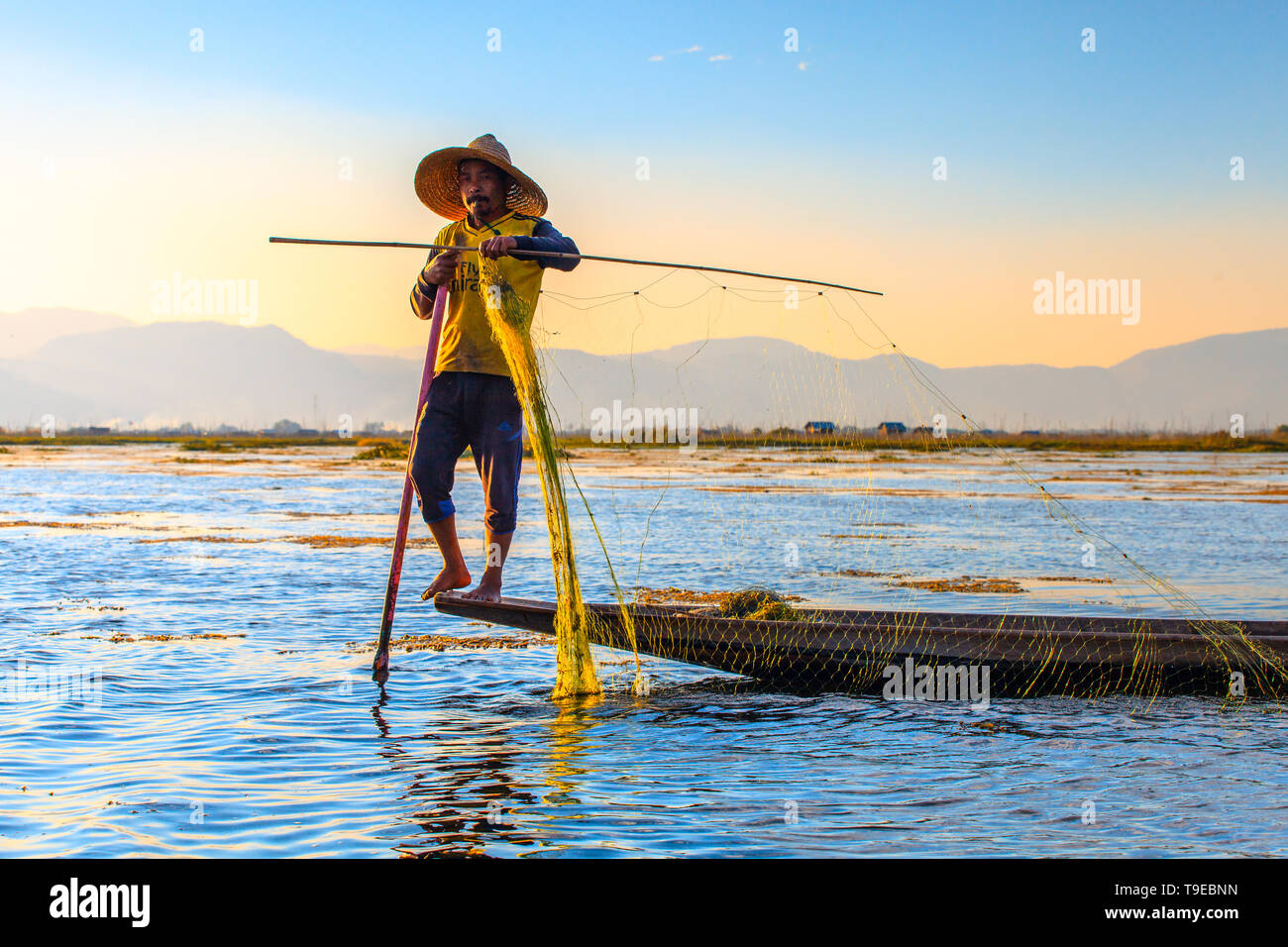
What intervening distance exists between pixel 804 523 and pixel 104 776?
1681 centimetres

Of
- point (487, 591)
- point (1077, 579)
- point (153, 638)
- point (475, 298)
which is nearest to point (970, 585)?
point (1077, 579)

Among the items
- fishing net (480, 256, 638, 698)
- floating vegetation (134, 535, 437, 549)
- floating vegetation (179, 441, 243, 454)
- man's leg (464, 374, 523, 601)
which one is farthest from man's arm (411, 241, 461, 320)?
floating vegetation (179, 441, 243, 454)

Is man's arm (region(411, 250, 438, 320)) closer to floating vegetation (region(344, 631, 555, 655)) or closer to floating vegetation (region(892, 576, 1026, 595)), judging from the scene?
floating vegetation (region(344, 631, 555, 655))

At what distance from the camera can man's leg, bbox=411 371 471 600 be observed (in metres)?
5.93

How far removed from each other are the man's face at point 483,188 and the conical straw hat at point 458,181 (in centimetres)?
5

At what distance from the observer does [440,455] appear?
5.94 metres

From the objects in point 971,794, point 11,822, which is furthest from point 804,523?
point 11,822

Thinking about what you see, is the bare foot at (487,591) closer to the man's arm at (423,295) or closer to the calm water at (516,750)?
the calm water at (516,750)

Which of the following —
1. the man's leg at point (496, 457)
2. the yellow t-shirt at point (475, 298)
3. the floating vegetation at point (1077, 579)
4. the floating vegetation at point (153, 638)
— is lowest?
the floating vegetation at point (1077, 579)

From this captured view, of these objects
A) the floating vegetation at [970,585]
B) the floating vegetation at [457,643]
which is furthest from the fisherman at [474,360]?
the floating vegetation at [970,585]

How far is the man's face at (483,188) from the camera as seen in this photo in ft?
19.4

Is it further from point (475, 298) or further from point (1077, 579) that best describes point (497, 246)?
point (1077, 579)

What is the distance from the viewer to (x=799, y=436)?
23.2 feet
